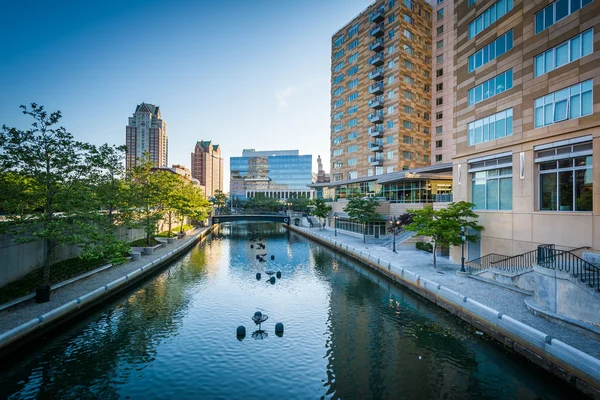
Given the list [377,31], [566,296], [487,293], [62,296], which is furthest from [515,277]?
[377,31]

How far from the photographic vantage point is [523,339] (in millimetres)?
14836

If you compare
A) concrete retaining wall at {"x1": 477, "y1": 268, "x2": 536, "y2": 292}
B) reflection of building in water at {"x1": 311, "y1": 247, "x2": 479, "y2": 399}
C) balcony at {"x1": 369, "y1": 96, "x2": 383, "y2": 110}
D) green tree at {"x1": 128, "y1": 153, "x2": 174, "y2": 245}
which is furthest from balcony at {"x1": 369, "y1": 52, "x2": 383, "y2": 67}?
reflection of building in water at {"x1": 311, "y1": 247, "x2": 479, "y2": 399}

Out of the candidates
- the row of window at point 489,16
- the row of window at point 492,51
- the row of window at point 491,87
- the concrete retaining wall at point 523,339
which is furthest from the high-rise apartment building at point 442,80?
the concrete retaining wall at point 523,339

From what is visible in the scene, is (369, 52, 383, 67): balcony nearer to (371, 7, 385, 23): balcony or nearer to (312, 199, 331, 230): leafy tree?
(371, 7, 385, 23): balcony

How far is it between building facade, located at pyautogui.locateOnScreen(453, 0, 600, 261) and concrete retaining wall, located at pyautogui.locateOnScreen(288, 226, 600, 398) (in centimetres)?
747

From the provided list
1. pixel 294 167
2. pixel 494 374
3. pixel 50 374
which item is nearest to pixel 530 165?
pixel 494 374

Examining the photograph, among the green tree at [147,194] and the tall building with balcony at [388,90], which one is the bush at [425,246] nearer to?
the tall building with balcony at [388,90]

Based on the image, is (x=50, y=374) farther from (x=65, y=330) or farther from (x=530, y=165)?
(x=530, y=165)

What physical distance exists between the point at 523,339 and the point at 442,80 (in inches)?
2418

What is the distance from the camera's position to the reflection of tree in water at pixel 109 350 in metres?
13.2

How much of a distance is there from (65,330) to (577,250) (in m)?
30.1

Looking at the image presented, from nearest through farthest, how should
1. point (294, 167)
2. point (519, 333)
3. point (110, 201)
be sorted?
point (519, 333)
point (110, 201)
point (294, 167)

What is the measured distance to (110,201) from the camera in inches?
1062

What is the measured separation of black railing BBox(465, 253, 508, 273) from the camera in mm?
26047
